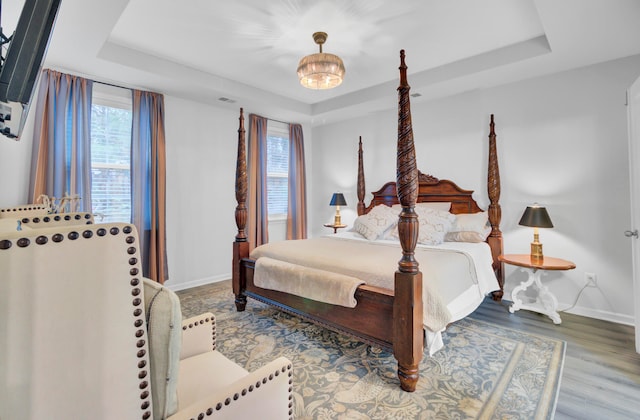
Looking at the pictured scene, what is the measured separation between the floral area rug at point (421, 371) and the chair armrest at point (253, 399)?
73 centimetres

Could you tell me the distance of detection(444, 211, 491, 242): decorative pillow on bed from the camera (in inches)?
132

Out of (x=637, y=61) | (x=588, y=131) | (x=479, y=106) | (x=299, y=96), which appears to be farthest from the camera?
(x=299, y=96)

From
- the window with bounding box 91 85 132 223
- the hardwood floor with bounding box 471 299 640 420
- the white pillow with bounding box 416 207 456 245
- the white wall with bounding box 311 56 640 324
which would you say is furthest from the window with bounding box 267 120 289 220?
the hardwood floor with bounding box 471 299 640 420

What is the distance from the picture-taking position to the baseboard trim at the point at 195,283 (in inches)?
158

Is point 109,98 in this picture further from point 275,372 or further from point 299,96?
point 275,372

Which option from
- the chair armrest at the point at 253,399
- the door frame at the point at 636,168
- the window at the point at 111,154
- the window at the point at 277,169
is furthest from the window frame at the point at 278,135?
the door frame at the point at 636,168

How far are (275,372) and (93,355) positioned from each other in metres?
0.59

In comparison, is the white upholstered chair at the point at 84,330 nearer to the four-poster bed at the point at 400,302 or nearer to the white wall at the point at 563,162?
the four-poster bed at the point at 400,302

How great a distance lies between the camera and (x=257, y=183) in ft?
15.7

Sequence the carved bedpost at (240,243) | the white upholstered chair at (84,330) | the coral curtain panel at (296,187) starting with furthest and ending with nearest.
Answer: the coral curtain panel at (296,187)
the carved bedpost at (240,243)
the white upholstered chair at (84,330)

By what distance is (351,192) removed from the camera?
5.20 meters

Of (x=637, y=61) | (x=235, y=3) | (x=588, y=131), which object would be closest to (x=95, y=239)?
(x=235, y=3)

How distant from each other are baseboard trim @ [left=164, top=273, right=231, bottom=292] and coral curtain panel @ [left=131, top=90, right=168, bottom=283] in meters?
0.25

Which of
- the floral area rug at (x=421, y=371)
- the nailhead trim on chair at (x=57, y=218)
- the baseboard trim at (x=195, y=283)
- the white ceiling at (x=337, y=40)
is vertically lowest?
the floral area rug at (x=421, y=371)
